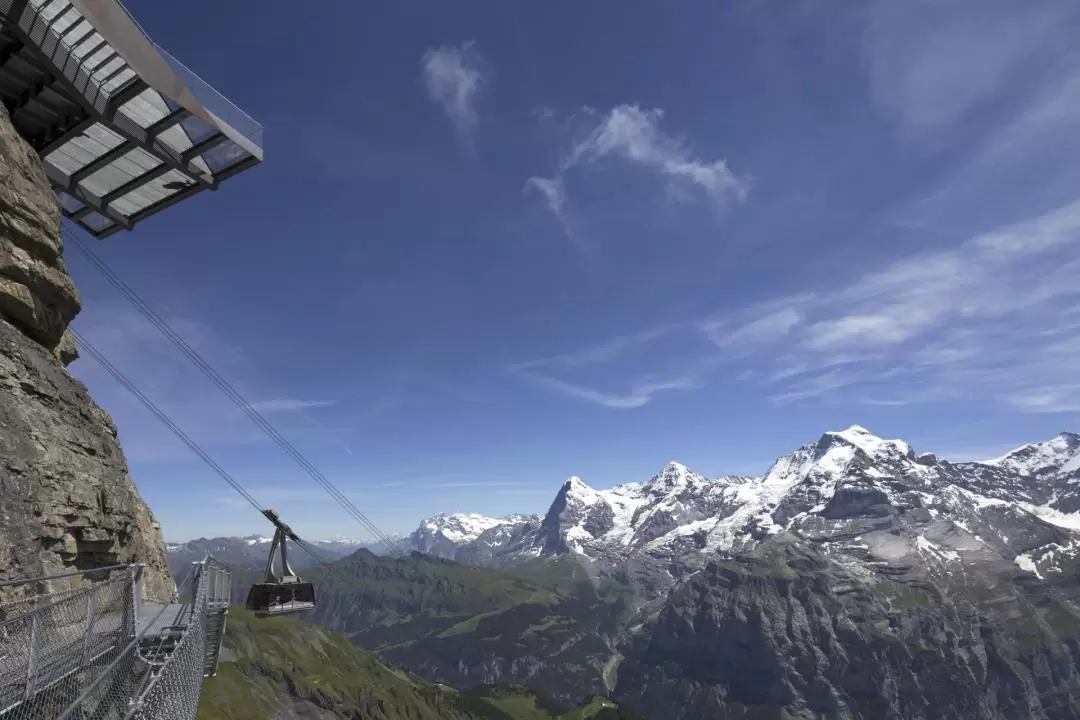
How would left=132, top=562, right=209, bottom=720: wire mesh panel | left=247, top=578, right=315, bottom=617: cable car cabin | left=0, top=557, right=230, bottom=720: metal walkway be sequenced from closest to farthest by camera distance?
1. left=132, top=562, right=209, bottom=720: wire mesh panel
2. left=0, top=557, right=230, bottom=720: metal walkway
3. left=247, top=578, right=315, bottom=617: cable car cabin

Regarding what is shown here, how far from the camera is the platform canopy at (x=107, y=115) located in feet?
73.5

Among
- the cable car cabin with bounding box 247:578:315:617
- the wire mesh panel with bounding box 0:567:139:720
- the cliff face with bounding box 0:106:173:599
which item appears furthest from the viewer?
the cable car cabin with bounding box 247:578:315:617

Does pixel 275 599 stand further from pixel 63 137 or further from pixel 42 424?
pixel 63 137

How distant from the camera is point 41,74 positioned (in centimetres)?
2392

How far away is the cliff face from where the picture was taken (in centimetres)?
1855

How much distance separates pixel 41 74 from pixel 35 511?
17550 mm

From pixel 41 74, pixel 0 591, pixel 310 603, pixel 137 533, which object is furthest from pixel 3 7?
pixel 310 603

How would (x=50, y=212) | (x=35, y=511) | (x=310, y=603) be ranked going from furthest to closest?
(x=310, y=603) < (x=50, y=212) < (x=35, y=511)

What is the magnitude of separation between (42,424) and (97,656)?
34.5 feet

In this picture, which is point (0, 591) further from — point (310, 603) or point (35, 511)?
point (310, 603)

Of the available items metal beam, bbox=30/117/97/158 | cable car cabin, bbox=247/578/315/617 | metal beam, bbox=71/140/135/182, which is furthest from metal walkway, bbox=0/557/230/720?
metal beam, bbox=71/140/135/182

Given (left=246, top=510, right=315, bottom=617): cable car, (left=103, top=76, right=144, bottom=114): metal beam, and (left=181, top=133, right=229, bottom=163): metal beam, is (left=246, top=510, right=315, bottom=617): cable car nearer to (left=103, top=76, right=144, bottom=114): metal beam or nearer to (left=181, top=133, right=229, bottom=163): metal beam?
(left=181, top=133, right=229, bottom=163): metal beam

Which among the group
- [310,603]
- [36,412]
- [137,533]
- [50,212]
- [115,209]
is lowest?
[310,603]

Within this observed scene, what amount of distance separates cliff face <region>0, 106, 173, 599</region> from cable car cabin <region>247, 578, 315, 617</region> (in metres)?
9.43
